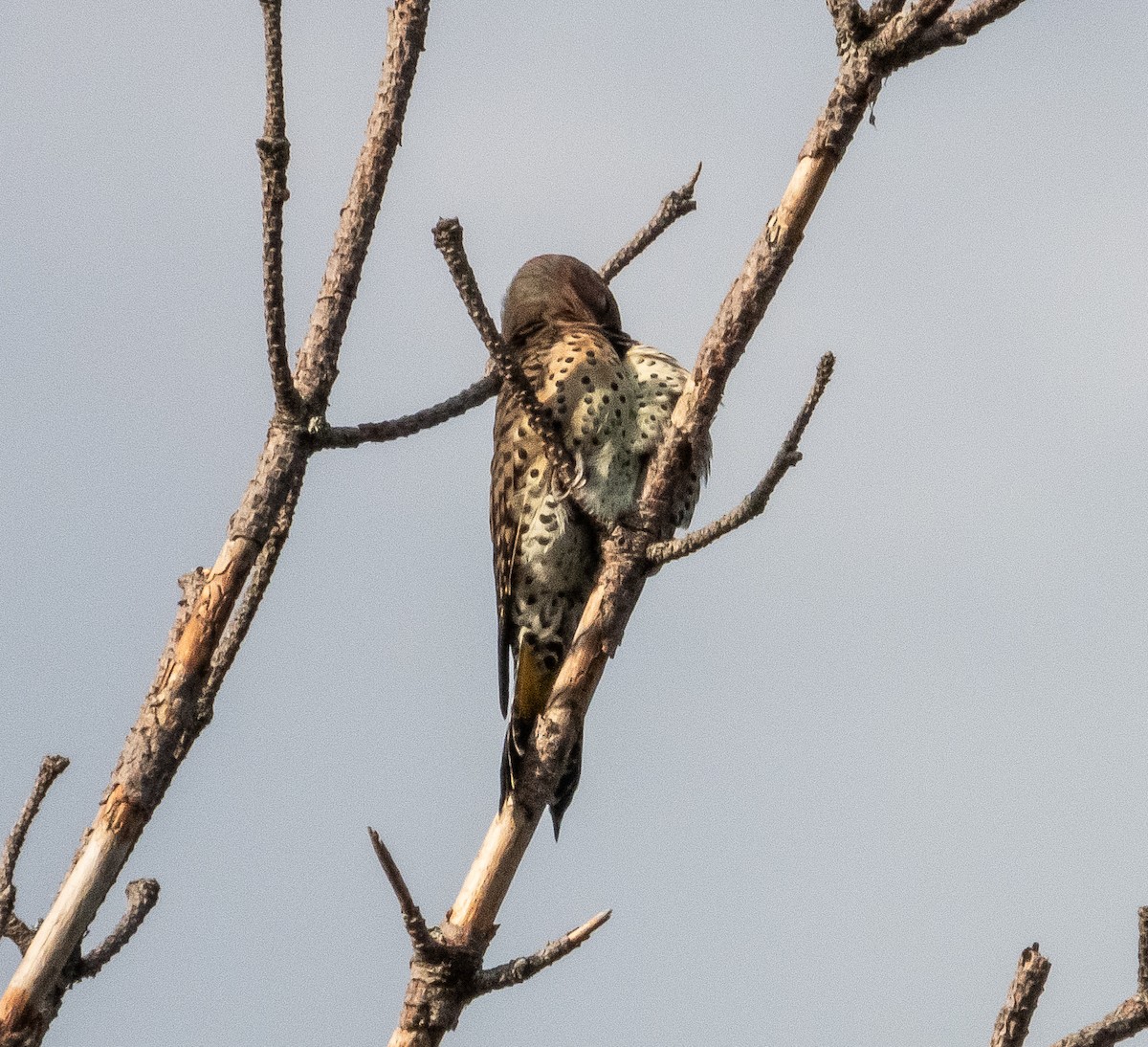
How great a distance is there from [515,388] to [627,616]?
712 millimetres

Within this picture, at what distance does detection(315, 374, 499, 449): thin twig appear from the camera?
4242 mm

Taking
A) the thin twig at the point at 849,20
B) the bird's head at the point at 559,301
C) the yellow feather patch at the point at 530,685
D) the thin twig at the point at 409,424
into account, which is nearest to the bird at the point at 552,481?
the yellow feather patch at the point at 530,685

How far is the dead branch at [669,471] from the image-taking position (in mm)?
4262

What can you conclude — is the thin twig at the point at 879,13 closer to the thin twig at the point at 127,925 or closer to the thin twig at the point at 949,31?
the thin twig at the point at 949,31

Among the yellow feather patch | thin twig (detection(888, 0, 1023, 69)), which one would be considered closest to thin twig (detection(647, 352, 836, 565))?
thin twig (detection(888, 0, 1023, 69))

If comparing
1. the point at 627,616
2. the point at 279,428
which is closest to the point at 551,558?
the point at 627,616

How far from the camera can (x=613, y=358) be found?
24.0 ft

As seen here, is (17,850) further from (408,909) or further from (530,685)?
(530,685)

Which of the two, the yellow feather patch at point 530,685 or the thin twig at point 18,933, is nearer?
the thin twig at point 18,933

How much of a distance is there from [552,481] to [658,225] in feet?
3.60

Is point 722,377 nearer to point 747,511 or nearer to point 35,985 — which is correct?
point 747,511

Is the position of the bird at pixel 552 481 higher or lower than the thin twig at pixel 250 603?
higher

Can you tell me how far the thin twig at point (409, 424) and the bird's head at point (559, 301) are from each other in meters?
3.15

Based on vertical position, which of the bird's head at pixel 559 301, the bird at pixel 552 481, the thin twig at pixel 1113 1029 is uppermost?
the bird's head at pixel 559 301
